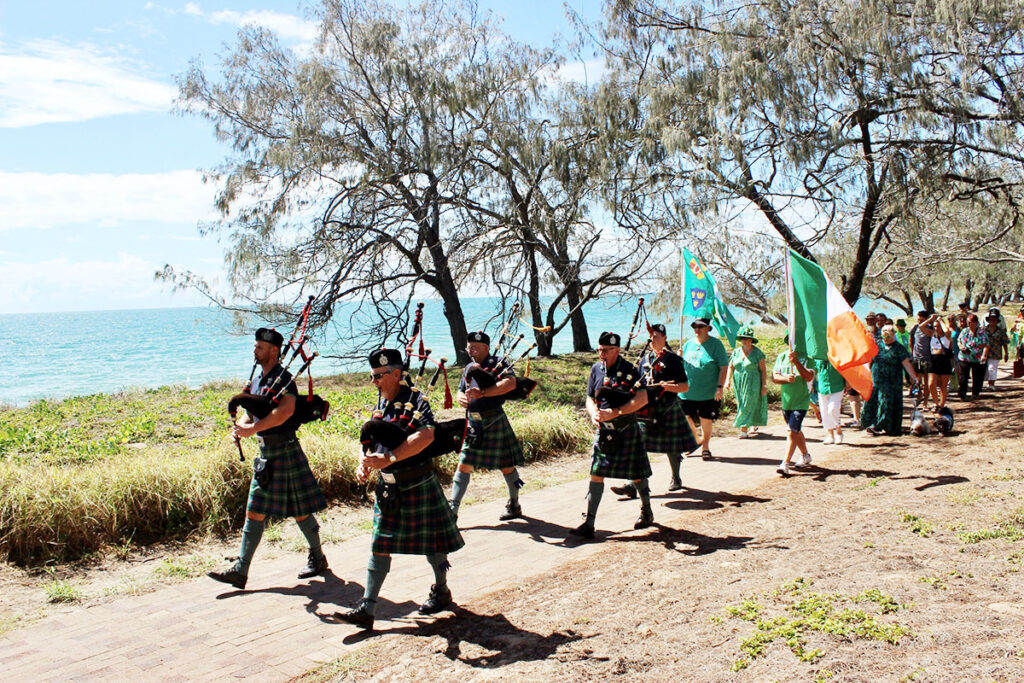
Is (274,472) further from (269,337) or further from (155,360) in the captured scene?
(155,360)

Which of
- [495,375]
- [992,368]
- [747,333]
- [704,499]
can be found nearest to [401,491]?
[495,375]

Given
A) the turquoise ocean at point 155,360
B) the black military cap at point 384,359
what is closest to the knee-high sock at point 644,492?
the black military cap at point 384,359

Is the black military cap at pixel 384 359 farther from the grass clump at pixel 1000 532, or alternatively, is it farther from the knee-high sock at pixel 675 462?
the grass clump at pixel 1000 532

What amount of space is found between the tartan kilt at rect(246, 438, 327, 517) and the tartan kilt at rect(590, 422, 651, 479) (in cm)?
221

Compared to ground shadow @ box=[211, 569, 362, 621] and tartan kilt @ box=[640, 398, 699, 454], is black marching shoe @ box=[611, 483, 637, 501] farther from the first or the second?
ground shadow @ box=[211, 569, 362, 621]

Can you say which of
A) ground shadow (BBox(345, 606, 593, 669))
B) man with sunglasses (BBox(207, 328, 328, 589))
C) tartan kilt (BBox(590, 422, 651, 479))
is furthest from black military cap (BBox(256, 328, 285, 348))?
tartan kilt (BBox(590, 422, 651, 479))

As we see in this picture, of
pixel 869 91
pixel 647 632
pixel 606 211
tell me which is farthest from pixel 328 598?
pixel 869 91

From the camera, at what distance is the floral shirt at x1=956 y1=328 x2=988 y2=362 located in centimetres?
1325

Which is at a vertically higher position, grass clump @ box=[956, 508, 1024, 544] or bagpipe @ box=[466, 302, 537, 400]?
bagpipe @ box=[466, 302, 537, 400]

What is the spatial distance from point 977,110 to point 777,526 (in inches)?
345

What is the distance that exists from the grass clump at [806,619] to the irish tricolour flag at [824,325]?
12.2ft

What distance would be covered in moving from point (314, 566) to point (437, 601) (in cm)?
119

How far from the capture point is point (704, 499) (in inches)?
288

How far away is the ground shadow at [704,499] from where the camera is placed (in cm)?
704
